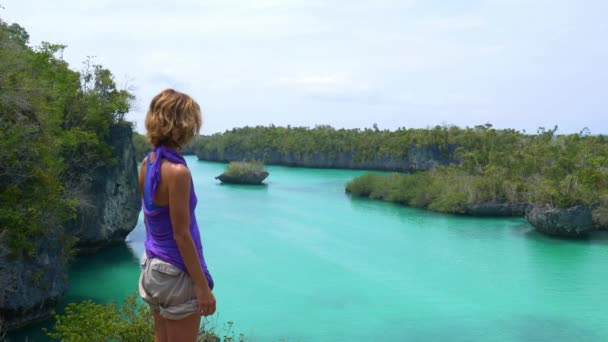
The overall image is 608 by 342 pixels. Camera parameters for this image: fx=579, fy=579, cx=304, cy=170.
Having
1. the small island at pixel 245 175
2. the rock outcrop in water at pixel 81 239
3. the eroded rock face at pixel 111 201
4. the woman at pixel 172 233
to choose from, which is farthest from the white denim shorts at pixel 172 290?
the small island at pixel 245 175

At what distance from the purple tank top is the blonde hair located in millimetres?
65

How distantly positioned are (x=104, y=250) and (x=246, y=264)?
17.3 ft

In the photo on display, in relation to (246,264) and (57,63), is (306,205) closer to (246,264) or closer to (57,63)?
(246,264)

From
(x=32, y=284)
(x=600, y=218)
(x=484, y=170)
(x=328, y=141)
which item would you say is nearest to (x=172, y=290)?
(x=32, y=284)

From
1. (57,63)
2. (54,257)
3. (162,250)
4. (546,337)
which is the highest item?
(57,63)

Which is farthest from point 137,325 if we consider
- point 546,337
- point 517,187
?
point 517,187

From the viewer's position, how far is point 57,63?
→ 19484 millimetres

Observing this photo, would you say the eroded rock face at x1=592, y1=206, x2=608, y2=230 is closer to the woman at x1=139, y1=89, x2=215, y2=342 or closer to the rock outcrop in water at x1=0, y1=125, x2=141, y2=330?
the rock outcrop in water at x1=0, y1=125, x2=141, y2=330

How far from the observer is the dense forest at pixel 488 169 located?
2741 centimetres

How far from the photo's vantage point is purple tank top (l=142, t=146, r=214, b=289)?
9.18 feet

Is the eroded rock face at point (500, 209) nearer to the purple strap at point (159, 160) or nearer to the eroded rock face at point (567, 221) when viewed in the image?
the eroded rock face at point (567, 221)

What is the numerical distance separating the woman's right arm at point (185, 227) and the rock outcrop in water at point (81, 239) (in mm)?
9379

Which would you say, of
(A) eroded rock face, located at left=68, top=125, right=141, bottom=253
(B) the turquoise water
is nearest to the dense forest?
(B) the turquoise water

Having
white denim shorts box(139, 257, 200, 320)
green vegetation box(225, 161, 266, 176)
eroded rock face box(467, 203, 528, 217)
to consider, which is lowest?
eroded rock face box(467, 203, 528, 217)
